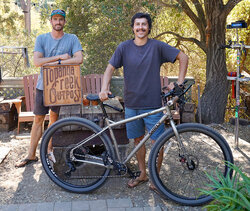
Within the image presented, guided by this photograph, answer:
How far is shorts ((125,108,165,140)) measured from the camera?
3.55 meters

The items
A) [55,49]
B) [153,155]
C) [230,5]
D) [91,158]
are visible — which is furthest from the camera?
[230,5]

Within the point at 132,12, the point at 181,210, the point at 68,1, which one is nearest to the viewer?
the point at 181,210

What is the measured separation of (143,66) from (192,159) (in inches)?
43.3

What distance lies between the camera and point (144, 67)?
11.4 feet

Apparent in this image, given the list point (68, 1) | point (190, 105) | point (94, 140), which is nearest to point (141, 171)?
point (94, 140)

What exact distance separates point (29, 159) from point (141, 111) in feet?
6.21

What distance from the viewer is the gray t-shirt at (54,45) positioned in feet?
13.5

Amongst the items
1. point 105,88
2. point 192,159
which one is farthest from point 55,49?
point 192,159

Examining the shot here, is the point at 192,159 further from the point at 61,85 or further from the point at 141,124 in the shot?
the point at 61,85

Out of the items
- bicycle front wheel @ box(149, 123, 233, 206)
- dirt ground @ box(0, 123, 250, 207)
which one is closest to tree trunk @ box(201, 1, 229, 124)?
dirt ground @ box(0, 123, 250, 207)

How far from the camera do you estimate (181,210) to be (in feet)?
11.0

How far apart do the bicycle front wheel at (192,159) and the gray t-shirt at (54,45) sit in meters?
1.70

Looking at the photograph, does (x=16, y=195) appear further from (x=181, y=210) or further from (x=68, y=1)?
(x=68, y=1)

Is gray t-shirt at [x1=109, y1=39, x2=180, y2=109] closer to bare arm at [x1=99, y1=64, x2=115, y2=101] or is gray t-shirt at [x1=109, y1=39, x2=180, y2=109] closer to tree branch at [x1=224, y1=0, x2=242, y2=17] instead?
bare arm at [x1=99, y1=64, x2=115, y2=101]
